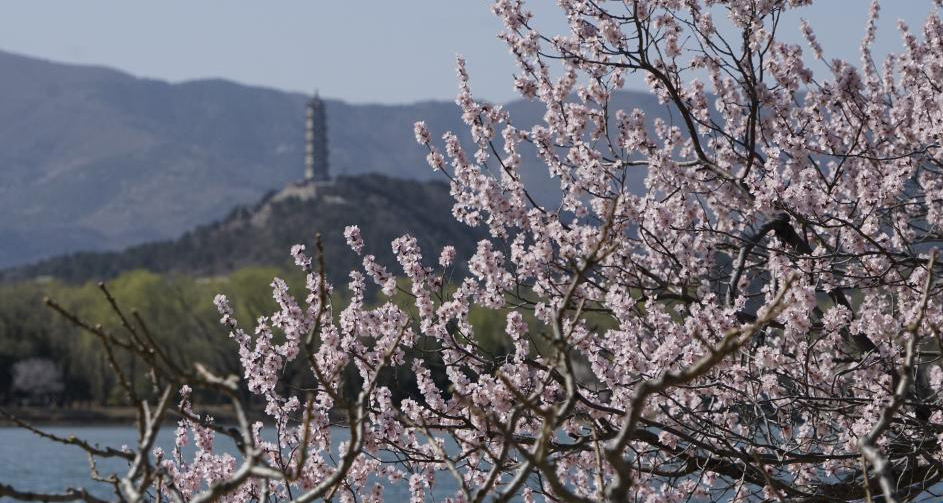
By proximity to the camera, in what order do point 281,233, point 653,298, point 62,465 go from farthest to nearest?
point 281,233, point 62,465, point 653,298

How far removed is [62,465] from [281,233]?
110 meters

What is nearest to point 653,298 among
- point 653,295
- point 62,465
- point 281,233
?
point 653,295

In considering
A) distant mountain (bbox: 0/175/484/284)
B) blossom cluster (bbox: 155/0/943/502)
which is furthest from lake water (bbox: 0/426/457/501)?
distant mountain (bbox: 0/175/484/284)

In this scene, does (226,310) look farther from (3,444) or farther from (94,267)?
(94,267)

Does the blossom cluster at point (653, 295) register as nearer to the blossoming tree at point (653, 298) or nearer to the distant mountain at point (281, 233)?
the blossoming tree at point (653, 298)

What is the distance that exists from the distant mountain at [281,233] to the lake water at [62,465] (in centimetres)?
7671

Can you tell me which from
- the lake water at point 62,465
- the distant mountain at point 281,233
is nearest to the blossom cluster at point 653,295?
the lake water at point 62,465

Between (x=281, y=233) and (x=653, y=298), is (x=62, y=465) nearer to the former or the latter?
(x=653, y=298)

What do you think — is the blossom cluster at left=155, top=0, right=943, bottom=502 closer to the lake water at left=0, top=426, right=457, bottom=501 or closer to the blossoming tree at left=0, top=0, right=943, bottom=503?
the blossoming tree at left=0, top=0, right=943, bottom=503

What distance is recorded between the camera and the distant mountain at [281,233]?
151500 millimetres

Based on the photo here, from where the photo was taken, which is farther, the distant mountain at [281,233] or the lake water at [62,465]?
the distant mountain at [281,233]

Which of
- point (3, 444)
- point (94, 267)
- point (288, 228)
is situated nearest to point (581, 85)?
point (3, 444)

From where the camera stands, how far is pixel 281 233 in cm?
15562

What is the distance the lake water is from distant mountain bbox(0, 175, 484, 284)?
7671 centimetres
